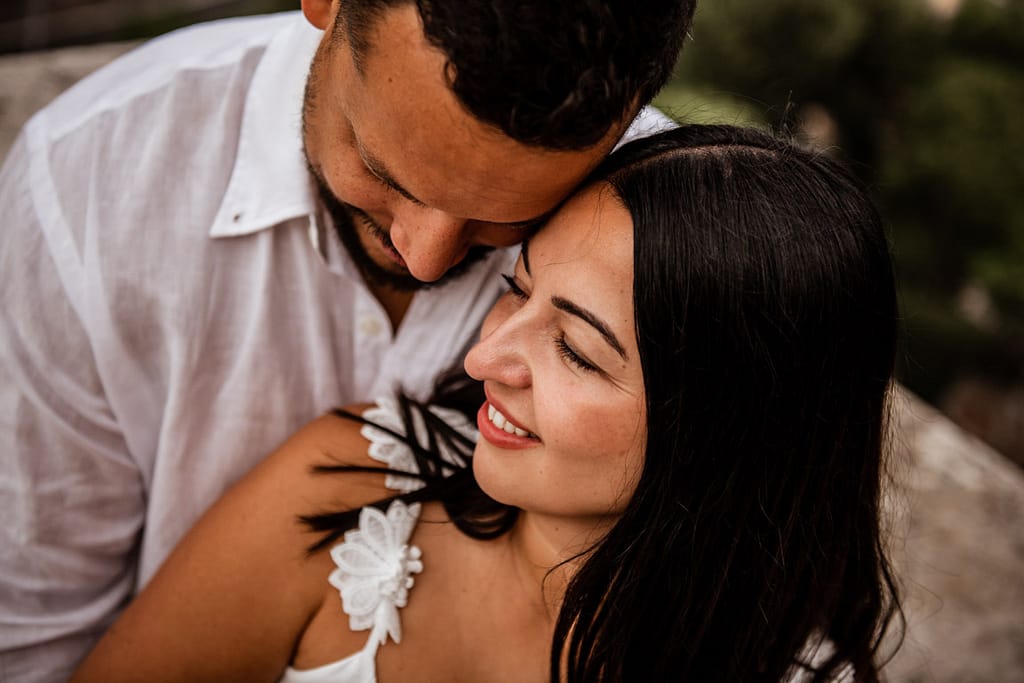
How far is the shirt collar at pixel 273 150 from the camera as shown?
2.28 meters

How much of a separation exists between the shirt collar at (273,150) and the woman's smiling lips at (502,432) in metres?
0.71

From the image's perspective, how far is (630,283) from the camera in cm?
180

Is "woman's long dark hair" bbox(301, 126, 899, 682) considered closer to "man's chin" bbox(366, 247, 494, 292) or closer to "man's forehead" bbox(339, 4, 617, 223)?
"man's forehead" bbox(339, 4, 617, 223)

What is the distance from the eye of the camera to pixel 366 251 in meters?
2.28

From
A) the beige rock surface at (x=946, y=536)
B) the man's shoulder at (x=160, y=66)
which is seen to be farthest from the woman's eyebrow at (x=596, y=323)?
the beige rock surface at (x=946, y=536)

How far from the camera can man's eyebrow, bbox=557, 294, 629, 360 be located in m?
1.80

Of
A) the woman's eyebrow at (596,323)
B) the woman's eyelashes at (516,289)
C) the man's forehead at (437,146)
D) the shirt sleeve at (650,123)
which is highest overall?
the man's forehead at (437,146)

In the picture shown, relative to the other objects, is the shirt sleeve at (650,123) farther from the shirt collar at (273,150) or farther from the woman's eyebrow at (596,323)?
the shirt collar at (273,150)

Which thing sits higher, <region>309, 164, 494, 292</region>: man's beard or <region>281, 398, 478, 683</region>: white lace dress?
<region>309, 164, 494, 292</region>: man's beard

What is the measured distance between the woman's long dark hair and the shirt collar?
747mm

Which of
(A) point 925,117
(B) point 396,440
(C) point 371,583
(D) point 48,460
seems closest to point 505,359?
(B) point 396,440

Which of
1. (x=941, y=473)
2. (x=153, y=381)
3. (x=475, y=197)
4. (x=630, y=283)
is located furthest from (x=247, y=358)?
(x=941, y=473)

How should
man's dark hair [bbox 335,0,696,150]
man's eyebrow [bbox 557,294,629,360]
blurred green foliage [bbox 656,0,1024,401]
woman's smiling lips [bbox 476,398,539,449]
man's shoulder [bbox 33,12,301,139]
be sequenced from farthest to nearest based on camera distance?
blurred green foliage [bbox 656,0,1024,401], man's shoulder [bbox 33,12,301,139], woman's smiling lips [bbox 476,398,539,449], man's eyebrow [bbox 557,294,629,360], man's dark hair [bbox 335,0,696,150]

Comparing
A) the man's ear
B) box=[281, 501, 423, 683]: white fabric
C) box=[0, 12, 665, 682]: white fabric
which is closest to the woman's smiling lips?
box=[281, 501, 423, 683]: white fabric
